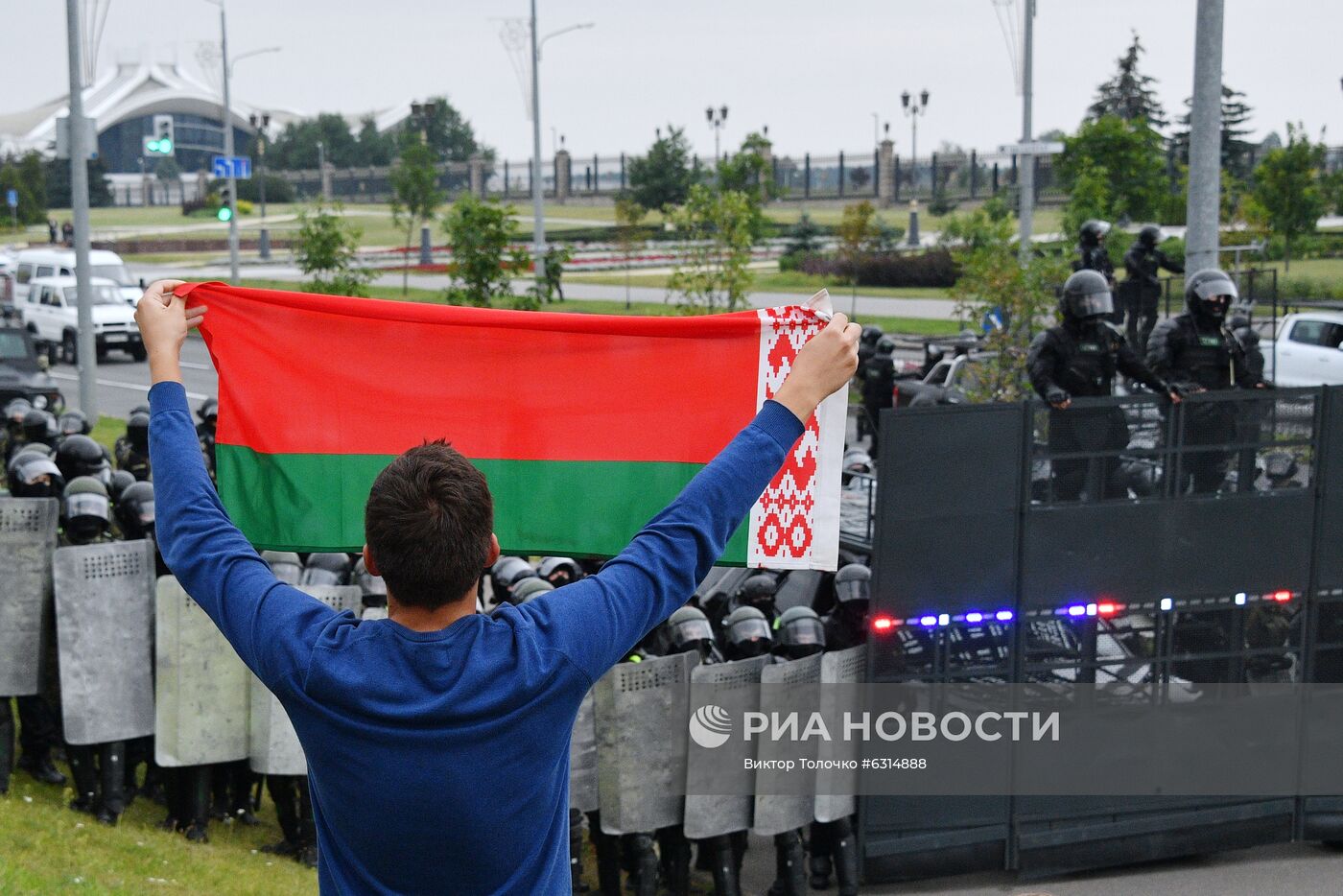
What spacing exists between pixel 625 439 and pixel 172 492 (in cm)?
257

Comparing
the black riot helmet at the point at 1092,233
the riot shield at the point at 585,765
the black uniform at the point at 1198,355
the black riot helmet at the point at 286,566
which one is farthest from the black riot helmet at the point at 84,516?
the black riot helmet at the point at 1092,233

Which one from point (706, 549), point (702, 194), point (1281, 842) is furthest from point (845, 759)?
point (702, 194)

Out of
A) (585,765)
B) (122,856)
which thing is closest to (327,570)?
(122,856)

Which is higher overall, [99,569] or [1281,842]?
[99,569]

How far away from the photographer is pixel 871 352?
19828 millimetres

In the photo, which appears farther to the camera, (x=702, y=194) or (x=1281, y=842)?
(x=702, y=194)

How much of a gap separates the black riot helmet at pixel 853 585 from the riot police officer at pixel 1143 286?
11.3 m

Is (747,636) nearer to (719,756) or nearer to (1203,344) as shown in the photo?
(719,756)

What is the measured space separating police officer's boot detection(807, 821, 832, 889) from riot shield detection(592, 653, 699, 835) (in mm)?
994

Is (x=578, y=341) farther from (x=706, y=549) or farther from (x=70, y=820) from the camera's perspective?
(x=70, y=820)

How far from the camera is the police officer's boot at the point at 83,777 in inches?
312

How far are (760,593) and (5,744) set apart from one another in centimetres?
401

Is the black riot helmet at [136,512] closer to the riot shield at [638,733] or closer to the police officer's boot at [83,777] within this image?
the police officer's boot at [83,777]

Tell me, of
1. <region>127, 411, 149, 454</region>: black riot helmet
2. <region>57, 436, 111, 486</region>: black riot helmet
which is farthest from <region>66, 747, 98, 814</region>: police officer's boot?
<region>127, 411, 149, 454</region>: black riot helmet
